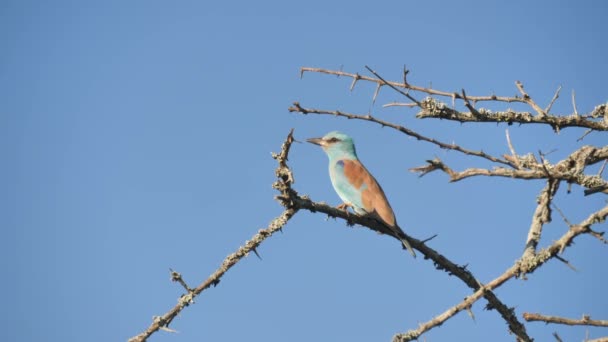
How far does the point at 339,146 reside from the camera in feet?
27.9

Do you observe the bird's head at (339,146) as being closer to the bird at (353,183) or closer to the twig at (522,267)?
the bird at (353,183)

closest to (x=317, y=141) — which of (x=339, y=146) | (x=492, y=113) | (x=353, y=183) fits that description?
(x=339, y=146)

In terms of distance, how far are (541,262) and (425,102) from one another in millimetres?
1389

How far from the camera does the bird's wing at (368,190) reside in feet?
20.7

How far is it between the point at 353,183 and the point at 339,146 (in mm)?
1260

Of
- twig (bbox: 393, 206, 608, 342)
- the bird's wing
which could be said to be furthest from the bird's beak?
twig (bbox: 393, 206, 608, 342)

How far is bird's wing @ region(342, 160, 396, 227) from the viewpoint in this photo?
20.7ft

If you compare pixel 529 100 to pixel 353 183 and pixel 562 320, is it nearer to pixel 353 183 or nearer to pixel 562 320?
pixel 562 320

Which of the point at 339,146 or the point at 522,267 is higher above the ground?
the point at 339,146

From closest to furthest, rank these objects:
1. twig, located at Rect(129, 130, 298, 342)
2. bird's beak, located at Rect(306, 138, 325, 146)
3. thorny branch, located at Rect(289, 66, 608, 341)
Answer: thorny branch, located at Rect(289, 66, 608, 341) < twig, located at Rect(129, 130, 298, 342) < bird's beak, located at Rect(306, 138, 325, 146)

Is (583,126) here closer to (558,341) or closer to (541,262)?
(541,262)

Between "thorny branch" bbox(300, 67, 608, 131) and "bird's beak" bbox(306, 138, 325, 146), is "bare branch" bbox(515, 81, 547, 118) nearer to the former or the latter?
"thorny branch" bbox(300, 67, 608, 131)

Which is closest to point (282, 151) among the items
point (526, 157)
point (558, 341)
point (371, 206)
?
point (526, 157)

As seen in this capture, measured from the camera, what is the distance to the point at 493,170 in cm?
333
